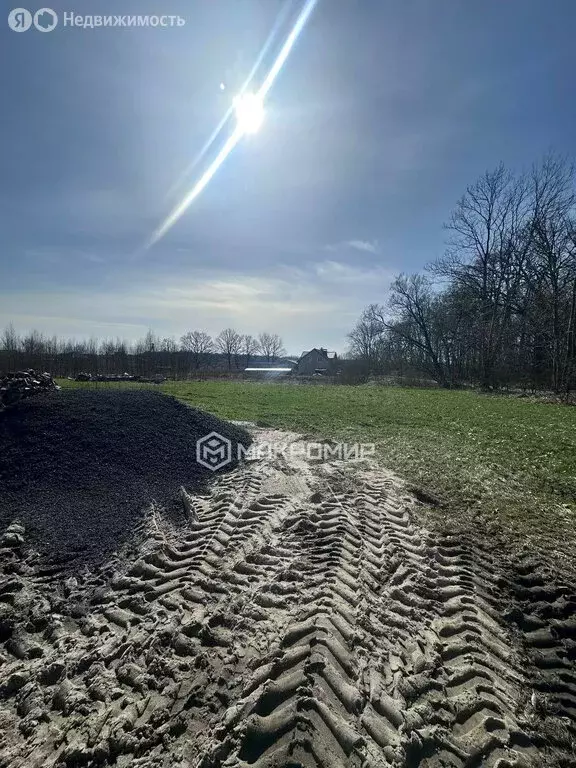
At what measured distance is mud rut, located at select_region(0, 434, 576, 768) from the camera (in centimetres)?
178

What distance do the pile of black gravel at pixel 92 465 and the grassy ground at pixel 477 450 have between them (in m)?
3.30

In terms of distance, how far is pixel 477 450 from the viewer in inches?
286

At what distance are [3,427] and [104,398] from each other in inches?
66.9

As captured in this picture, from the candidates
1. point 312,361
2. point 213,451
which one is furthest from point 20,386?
point 312,361

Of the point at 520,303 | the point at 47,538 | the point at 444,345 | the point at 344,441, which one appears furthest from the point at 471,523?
the point at 444,345

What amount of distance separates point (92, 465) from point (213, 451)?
206 cm

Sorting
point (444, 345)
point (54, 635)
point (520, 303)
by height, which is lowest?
point (54, 635)

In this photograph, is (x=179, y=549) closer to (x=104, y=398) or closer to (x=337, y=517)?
(x=337, y=517)

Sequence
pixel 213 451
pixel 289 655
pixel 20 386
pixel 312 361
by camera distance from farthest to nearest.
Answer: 1. pixel 312 361
2. pixel 20 386
3. pixel 213 451
4. pixel 289 655

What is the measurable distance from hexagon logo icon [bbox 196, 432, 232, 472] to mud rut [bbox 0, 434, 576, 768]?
2290mm

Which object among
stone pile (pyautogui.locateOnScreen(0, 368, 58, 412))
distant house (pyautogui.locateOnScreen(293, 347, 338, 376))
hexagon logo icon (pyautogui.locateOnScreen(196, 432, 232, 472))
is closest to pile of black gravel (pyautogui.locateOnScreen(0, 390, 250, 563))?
hexagon logo icon (pyautogui.locateOnScreen(196, 432, 232, 472))

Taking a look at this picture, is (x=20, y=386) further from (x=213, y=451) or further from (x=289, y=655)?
(x=289, y=655)

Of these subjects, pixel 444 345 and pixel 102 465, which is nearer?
pixel 102 465

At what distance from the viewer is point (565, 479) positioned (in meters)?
5.55
